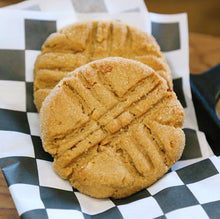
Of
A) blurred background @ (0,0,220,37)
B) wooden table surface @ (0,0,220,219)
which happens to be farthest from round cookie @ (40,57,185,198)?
blurred background @ (0,0,220,37)

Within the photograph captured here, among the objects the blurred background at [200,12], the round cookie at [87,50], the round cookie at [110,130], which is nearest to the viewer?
the round cookie at [110,130]

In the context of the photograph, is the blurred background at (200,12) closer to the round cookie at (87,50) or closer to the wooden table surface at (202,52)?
the wooden table surface at (202,52)

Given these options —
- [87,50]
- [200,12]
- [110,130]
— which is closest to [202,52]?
[87,50]

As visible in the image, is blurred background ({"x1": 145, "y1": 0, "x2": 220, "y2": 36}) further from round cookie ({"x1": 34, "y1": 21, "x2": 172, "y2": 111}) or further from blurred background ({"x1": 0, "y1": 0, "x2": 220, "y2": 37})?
round cookie ({"x1": 34, "y1": 21, "x2": 172, "y2": 111})

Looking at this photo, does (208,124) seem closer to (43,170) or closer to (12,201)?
(43,170)

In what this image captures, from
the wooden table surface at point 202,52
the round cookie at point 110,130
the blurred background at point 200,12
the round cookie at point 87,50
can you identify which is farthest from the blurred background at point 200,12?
the round cookie at point 110,130

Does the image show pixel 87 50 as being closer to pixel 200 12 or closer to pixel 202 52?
pixel 202 52
